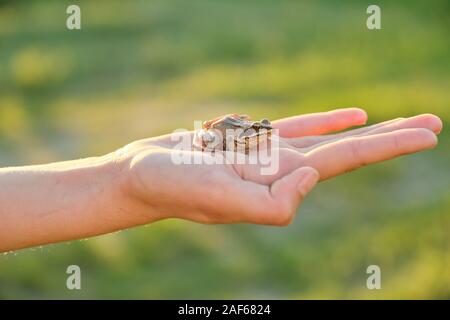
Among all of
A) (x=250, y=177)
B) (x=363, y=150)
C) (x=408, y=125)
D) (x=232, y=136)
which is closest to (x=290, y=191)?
(x=250, y=177)

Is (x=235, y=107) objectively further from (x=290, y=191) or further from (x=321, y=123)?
(x=290, y=191)

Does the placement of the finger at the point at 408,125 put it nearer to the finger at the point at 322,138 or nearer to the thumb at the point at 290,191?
the finger at the point at 322,138

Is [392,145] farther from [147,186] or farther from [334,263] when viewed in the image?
[334,263]

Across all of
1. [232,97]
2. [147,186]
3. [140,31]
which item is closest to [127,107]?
[232,97]

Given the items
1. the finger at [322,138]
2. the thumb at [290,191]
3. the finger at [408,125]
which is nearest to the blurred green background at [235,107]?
the finger at [322,138]

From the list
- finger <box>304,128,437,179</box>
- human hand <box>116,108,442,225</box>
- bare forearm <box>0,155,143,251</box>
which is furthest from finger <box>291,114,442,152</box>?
bare forearm <box>0,155,143,251</box>

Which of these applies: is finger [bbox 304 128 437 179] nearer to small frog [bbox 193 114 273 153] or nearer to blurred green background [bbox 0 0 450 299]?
small frog [bbox 193 114 273 153]
